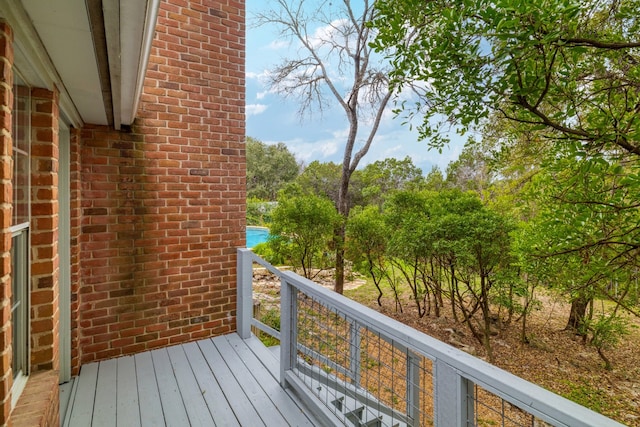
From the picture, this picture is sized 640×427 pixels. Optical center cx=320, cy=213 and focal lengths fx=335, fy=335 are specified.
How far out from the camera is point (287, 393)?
2635mm

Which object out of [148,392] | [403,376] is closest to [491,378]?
[403,376]

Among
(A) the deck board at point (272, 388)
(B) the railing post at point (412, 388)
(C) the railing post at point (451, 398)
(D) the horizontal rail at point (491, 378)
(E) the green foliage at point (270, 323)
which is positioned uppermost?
(D) the horizontal rail at point (491, 378)

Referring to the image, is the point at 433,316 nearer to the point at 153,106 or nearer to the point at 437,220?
the point at 437,220

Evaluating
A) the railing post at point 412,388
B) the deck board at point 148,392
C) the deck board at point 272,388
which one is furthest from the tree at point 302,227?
the railing post at point 412,388

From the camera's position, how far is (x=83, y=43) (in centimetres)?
139

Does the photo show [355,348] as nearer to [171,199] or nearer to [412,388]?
[412,388]

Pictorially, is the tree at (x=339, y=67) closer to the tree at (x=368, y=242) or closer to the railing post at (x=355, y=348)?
the tree at (x=368, y=242)

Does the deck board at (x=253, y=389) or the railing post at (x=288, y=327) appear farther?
the railing post at (x=288, y=327)

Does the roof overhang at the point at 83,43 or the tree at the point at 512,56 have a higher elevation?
the tree at the point at 512,56

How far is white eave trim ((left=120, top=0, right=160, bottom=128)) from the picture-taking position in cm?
113

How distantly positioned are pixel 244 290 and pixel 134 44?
2.69m

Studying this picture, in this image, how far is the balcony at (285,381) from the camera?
1629 mm

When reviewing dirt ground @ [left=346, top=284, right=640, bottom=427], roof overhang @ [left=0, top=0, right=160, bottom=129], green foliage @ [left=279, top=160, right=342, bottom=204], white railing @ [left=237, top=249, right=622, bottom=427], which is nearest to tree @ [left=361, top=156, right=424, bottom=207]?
green foliage @ [left=279, top=160, right=342, bottom=204]

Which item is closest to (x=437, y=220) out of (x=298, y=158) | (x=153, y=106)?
(x=153, y=106)
